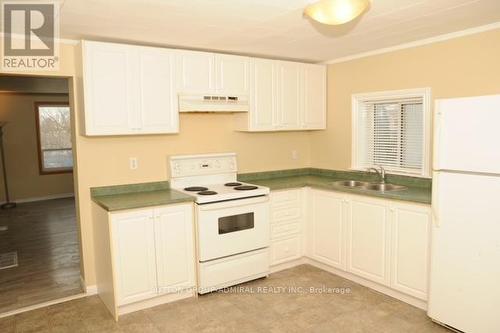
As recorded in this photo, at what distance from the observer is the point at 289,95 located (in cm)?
435

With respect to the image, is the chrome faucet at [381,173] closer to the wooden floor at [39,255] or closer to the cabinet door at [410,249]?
the cabinet door at [410,249]

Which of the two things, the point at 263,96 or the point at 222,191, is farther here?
the point at 263,96

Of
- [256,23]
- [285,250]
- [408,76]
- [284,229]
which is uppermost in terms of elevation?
[256,23]

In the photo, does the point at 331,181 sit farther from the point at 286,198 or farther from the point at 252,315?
the point at 252,315

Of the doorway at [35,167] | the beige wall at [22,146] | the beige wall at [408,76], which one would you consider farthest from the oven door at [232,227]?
the beige wall at [22,146]

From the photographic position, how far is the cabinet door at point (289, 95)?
4.29 meters

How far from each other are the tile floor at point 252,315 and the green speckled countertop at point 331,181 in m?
0.94

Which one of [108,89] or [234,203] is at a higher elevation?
[108,89]

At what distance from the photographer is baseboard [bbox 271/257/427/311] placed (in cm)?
325

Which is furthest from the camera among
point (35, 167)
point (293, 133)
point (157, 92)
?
point (35, 167)

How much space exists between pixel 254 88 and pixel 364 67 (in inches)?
48.8

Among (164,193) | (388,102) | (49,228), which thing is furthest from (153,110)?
(49,228)

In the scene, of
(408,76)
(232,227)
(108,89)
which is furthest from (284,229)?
(108,89)

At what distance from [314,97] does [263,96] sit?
2.45 ft
